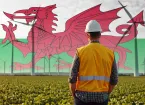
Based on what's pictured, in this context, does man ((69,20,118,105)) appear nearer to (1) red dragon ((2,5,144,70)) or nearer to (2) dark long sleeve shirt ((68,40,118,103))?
(2) dark long sleeve shirt ((68,40,118,103))

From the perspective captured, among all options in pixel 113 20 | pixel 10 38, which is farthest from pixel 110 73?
pixel 10 38

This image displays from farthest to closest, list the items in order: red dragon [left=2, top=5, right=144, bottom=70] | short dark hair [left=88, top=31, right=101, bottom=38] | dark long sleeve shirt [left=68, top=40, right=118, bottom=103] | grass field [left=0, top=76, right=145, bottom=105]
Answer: red dragon [left=2, top=5, right=144, bottom=70] < grass field [left=0, top=76, right=145, bottom=105] < short dark hair [left=88, top=31, right=101, bottom=38] < dark long sleeve shirt [left=68, top=40, right=118, bottom=103]

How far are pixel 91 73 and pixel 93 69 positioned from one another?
61 mm

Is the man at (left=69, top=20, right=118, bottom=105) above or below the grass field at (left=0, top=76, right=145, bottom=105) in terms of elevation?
above

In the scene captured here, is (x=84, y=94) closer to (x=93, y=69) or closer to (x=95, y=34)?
(x=93, y=69)

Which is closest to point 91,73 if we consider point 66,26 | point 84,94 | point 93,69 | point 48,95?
point 93,69

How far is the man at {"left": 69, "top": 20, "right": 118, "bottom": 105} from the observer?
512 cm

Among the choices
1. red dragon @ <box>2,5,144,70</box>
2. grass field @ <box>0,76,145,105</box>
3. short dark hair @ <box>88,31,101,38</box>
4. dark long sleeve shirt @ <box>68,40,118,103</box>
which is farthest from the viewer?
red dragon @ <box>2,5,144,70</box>

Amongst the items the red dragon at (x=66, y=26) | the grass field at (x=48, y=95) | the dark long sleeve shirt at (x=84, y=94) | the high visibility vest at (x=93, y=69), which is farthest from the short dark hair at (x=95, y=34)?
the red dragon at (x=66, y=26)

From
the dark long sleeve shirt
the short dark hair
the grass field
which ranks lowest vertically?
the grass field

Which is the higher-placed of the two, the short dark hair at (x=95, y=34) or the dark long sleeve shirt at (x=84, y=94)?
the short dark hair at (x=95, y=34)

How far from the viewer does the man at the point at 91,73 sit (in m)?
5.12

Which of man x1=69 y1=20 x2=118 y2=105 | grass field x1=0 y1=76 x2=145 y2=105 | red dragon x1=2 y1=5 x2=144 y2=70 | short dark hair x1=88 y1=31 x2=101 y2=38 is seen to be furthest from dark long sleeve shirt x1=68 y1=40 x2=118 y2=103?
red dragon x1=2 y1=5 x2=144 y2=70

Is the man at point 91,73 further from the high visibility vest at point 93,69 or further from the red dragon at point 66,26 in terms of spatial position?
the red dragon at point 66,26
